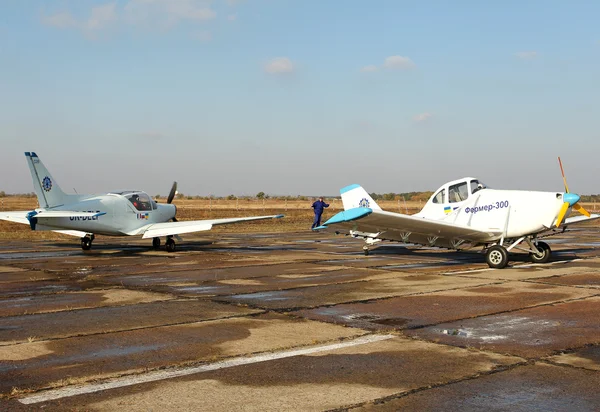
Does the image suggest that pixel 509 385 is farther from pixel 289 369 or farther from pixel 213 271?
pixel 213 271

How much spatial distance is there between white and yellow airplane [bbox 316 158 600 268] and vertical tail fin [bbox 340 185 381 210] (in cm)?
238

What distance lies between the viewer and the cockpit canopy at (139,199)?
22087 millimetres

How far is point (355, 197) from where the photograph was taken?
19797mm

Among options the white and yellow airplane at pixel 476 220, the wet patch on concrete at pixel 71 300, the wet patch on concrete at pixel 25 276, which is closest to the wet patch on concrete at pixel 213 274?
the white and yellow airplane at pixel 476 220

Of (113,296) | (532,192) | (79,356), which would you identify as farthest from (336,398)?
(532,192)

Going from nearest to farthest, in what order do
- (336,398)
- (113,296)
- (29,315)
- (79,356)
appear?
1. (336,398)
2. (79,356)
3. (29,315)
4. (113,296)

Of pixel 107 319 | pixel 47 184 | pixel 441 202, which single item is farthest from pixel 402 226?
pixel 47 184

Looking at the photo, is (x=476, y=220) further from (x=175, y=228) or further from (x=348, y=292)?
(x=175, y=228)

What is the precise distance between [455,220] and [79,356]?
38.5 ft

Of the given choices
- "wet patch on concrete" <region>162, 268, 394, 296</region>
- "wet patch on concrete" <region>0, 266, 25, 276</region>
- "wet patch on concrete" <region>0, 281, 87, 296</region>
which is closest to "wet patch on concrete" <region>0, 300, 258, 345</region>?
"wet patch on concrete" <region>162, 268, 394, 296</region>

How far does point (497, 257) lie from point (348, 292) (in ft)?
18.5

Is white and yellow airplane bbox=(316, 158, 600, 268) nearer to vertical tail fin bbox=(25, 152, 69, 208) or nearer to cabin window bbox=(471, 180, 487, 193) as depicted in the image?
cabin window bbox=(471, 180, 487, 193)

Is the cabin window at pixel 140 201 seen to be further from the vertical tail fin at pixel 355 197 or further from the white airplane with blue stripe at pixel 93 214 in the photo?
the vertical tail fin at pixel 355 197

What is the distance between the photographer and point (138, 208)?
2219 cm
